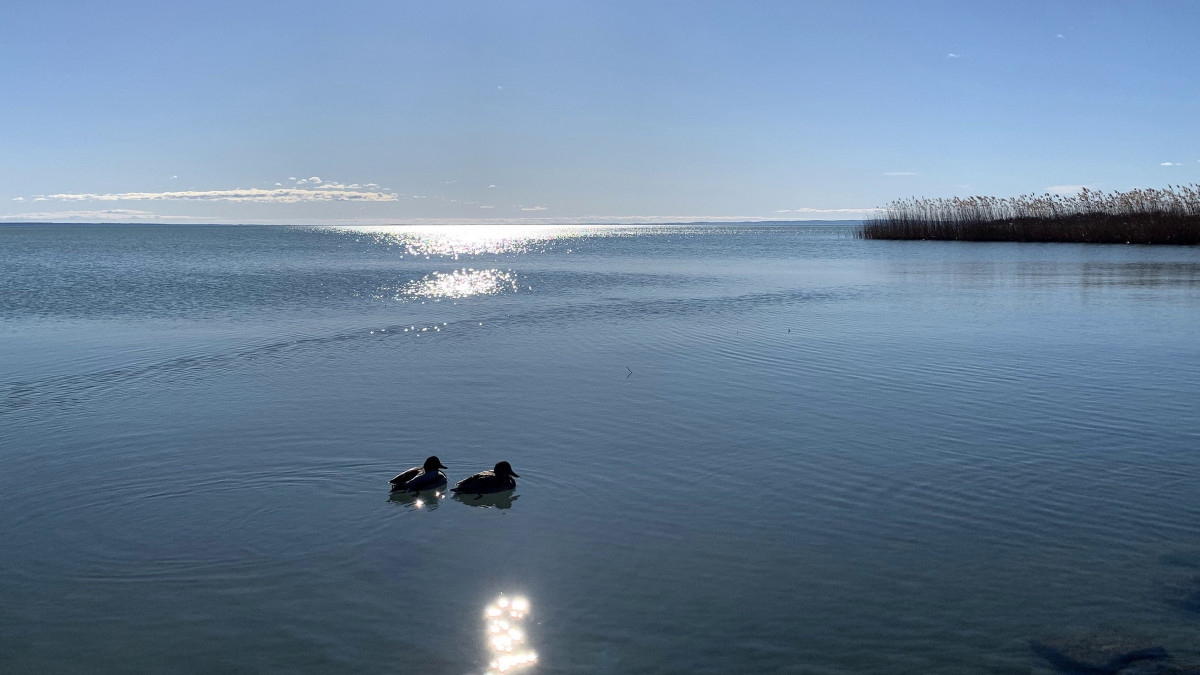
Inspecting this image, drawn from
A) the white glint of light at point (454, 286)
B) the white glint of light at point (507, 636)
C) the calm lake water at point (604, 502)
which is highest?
the white glint of light at point (454, 286)

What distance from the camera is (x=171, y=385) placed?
14.5 meters

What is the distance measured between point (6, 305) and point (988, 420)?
30.4 metres

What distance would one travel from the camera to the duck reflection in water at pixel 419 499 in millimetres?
8523

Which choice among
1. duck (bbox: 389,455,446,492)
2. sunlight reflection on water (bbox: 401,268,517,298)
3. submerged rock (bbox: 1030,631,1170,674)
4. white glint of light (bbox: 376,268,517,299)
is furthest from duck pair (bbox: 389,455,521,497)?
sunlight reflection on water (bbox: 401,268,517,298)

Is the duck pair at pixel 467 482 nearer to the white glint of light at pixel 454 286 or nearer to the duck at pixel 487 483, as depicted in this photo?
the duck at pixel 487 483

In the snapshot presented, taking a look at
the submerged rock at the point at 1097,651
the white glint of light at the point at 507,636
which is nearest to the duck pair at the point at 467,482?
the white glint of light at the point at 507,636

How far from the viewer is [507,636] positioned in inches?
231

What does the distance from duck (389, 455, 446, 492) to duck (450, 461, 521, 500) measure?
21 cm

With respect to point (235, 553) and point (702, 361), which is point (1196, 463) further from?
point (235, 553)

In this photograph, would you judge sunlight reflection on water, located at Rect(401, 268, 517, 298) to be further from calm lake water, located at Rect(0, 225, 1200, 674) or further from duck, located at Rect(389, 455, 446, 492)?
duck, located at Rect(389, 455, 446, 492)

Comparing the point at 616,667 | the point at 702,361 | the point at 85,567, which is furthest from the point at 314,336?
the point at 616,667

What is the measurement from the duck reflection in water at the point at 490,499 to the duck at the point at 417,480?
0.85ft

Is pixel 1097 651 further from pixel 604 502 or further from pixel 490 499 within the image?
pixel 490 499

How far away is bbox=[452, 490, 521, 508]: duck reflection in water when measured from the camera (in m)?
8.57
